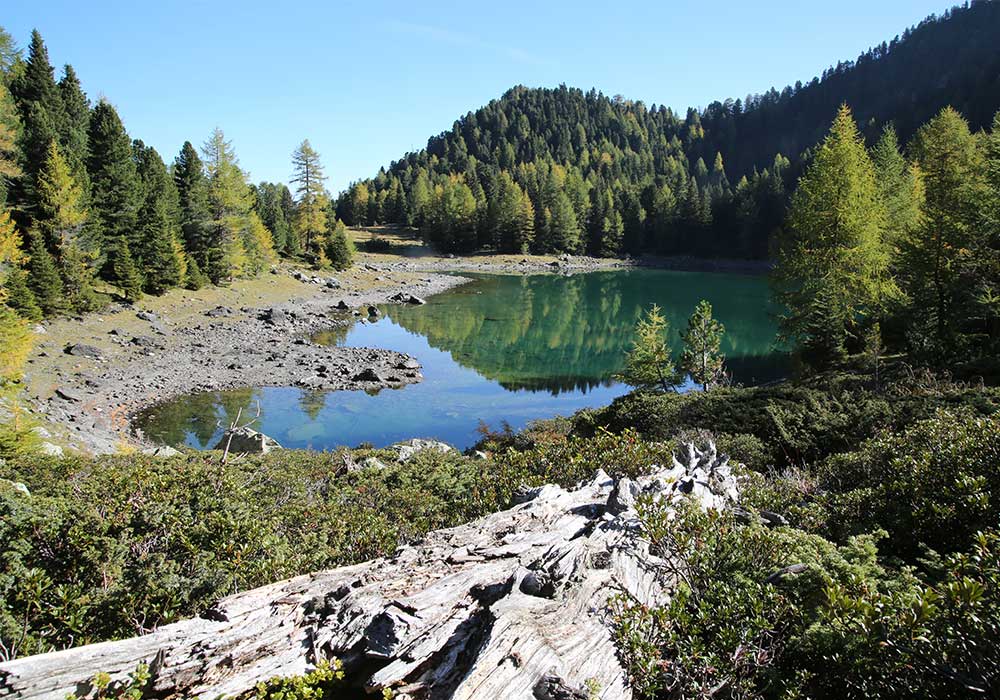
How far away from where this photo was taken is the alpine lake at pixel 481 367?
25562mm

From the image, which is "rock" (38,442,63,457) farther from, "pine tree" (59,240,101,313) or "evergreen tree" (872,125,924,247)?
"evergreen tree" (872,125,924,247)

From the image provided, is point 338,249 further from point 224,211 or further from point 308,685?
point 308,685

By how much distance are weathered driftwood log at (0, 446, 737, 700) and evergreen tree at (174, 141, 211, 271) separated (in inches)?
1916

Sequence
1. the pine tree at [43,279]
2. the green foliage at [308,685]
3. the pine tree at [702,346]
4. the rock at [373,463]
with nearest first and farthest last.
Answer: the green foliage at [308,685] → the rock at [373,463] → the pine tree at [702,346] → the pine tree at [43,279]

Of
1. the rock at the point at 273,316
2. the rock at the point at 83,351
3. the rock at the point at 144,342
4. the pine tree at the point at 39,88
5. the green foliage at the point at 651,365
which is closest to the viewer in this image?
the green foliage at the point at 651,365

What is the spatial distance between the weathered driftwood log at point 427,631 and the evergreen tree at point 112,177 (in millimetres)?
41763

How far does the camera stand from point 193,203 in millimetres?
49625

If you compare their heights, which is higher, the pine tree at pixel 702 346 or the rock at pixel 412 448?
the pine tree at pixel 702 346

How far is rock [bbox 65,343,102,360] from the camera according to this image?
95.3 feet

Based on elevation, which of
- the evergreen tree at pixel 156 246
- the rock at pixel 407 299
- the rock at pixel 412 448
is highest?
the evergreen tree at pixel 156 246

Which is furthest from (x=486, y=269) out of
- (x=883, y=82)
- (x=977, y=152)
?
(x=883, y=82)

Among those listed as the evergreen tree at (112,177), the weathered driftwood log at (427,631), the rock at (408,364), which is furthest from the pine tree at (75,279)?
the weathered driftwood log at (427,631)

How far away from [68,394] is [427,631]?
87.2 feet

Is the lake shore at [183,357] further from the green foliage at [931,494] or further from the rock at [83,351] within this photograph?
the green foliage at [931,494]
